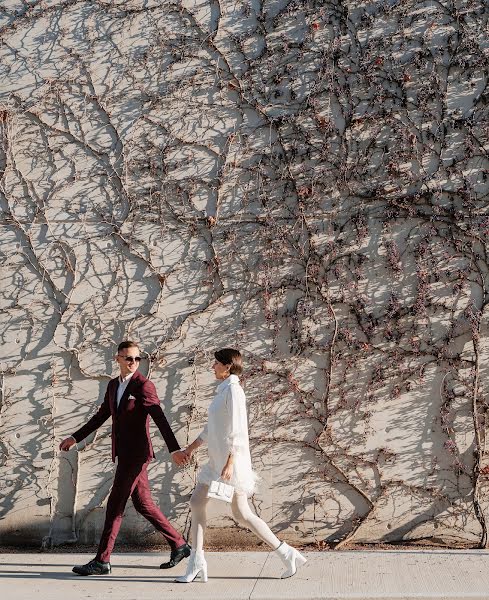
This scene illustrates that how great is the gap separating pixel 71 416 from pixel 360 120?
10.2ft

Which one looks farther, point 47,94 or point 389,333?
point 47,94

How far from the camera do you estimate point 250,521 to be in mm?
5824

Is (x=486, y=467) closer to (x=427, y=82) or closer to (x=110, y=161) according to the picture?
(x=427, y=82)

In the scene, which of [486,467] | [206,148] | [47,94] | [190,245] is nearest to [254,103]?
[206,148]

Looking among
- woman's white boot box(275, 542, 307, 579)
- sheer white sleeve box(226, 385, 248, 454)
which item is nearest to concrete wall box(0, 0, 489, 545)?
woman's white boot box(275, 542, 307, 579)

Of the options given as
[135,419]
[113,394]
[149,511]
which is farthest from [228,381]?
[149,511]

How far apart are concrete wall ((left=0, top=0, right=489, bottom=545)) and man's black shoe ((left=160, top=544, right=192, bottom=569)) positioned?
74cm

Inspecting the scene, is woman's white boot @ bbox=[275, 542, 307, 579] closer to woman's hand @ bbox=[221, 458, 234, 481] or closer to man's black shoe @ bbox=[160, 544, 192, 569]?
woman's hand @ bbox=[221, 458, 234, 481]

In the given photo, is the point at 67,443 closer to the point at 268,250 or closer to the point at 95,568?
the point at 95,568

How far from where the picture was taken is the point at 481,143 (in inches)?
280

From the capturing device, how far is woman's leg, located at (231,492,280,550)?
5.82 meters

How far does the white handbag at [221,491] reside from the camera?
19.0 feet

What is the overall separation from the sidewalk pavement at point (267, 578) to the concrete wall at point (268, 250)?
479 mm

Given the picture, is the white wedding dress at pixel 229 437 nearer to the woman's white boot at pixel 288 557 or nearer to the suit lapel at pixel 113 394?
the woman's white boot at pixel 288 557
